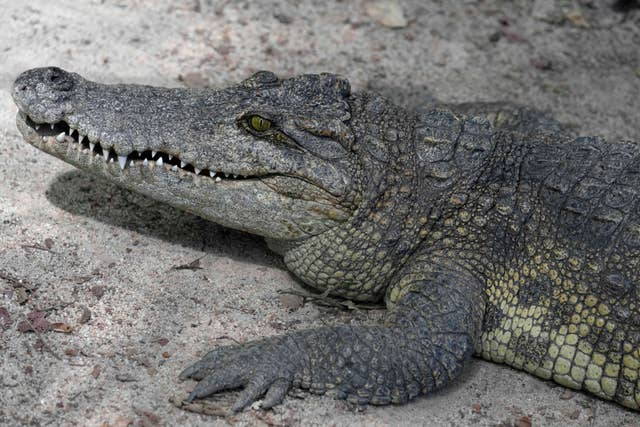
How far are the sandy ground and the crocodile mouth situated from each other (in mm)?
567

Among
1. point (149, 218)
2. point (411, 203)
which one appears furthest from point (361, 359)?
point (149, 218)

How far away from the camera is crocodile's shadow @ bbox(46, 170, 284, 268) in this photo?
464 centimetres

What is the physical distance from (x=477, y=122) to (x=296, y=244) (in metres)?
1.25

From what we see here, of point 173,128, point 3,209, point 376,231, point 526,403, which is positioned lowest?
point 526,403

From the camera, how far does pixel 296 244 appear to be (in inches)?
170

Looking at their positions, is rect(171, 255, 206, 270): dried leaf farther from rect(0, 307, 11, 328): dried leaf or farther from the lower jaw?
rect(0, 307, 11, 328): dried leaf

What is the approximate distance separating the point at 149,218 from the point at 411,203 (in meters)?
1.66

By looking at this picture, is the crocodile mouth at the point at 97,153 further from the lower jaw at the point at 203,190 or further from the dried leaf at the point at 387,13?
the dried leaf at the point at 387,13

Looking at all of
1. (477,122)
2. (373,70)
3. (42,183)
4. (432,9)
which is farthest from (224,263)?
(432,9)

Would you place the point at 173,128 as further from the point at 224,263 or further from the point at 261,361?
the point at 261,361

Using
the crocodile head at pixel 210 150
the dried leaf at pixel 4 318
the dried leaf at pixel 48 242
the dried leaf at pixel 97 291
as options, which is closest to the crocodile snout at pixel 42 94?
the crocodile head at pixel 210 150

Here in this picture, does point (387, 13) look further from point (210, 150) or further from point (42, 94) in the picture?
point (42, 94)

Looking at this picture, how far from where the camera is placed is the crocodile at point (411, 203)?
13.0 ft

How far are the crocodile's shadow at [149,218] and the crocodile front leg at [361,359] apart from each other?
95 centimetres
